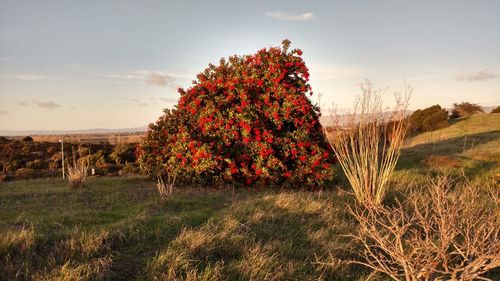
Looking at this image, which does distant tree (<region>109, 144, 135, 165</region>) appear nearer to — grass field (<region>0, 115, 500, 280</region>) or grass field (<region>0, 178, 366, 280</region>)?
grass field (<region>0, 115, 500, 280</region>)

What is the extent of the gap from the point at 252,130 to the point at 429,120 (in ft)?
77.2

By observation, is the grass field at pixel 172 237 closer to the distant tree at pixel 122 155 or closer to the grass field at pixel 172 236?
the grass field at pixel 172 236

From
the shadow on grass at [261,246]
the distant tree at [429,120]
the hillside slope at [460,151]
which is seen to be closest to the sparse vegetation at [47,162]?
the hillside slope at [460,151]

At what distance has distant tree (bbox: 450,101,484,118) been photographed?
37250 mm

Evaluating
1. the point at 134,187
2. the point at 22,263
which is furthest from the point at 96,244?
the point at 134,187

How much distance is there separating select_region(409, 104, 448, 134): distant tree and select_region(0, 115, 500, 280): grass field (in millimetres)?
22097

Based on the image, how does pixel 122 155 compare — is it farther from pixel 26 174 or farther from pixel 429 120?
pixel 429 120

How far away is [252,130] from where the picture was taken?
1154 cm

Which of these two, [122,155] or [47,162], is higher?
[122,155]

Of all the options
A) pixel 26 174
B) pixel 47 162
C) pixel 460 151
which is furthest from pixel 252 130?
pixel 47 162

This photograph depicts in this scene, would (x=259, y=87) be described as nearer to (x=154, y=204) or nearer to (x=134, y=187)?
(x=134, y=187)

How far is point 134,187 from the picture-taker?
11.5 m

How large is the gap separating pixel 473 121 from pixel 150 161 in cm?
2629

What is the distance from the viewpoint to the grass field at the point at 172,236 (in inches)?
195
